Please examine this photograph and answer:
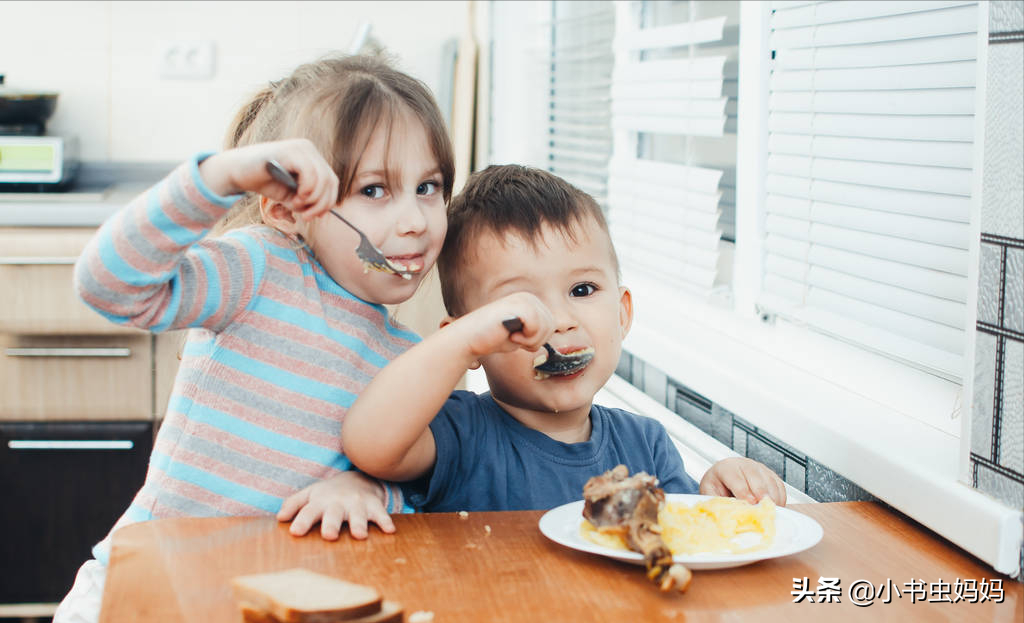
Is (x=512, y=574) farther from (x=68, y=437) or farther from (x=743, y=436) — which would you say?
(x=68, y=437)

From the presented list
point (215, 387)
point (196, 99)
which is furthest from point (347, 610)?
point (196, 99)

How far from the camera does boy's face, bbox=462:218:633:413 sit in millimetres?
1196

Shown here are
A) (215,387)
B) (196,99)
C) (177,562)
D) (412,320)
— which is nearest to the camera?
(177,562)

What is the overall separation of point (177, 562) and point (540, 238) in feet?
1.81

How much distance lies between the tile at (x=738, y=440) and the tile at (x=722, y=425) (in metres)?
0.01

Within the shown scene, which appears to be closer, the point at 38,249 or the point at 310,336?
the point at 310,336

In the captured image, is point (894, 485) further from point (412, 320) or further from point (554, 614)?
point (412, 320)

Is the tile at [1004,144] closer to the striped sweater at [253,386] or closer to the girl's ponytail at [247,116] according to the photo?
the striped sweater at [253,386]

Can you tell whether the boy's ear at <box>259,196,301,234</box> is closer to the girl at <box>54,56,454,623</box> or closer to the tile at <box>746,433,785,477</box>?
the girl at <box>54,56,454,623</box>

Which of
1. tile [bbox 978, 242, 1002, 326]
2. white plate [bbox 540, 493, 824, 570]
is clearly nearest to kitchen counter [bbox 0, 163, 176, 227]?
white plate [bbox 540, 493, 824, 570]

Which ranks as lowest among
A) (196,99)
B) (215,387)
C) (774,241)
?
(215,387)

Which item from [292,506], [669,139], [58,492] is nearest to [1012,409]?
[292,506]

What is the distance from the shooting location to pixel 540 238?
47.7 inches

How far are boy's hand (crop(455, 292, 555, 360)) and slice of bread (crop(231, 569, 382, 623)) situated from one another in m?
0.27
